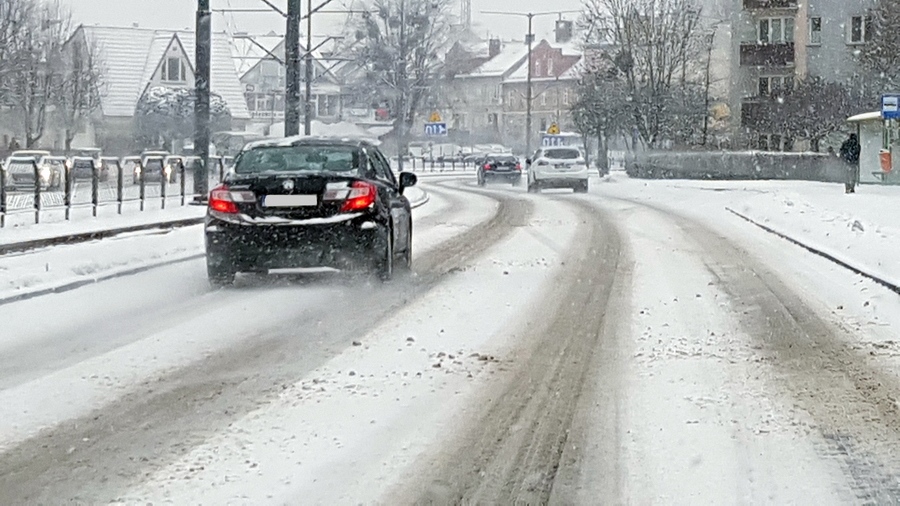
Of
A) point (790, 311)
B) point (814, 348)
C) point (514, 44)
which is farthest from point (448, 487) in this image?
point (514, 44)

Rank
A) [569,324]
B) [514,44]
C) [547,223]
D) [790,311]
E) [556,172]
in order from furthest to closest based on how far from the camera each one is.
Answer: [514,44], [556,172], [547,223], [790,311], [569,324]

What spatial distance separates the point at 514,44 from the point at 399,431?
456ft

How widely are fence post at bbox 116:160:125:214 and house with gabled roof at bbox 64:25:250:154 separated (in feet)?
184

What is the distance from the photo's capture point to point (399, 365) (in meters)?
8.24

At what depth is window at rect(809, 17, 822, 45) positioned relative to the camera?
63.8m

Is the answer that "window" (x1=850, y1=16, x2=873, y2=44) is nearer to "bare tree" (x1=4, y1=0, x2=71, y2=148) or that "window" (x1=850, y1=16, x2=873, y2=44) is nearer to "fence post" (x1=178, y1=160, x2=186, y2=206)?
"bare tree" (x1=4, y1=0, x2=71, y2=148)

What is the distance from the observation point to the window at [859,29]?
61.8 metres

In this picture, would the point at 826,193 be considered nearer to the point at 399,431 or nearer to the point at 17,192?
the point at 17,192

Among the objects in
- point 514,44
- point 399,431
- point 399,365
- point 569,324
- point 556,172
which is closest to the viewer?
point 399,431

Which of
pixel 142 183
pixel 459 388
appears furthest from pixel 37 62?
pixel 459 388

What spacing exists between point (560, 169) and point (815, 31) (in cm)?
2760

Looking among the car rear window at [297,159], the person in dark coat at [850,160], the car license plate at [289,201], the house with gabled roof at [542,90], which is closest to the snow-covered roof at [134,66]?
the house with gabled roof at [542,90]

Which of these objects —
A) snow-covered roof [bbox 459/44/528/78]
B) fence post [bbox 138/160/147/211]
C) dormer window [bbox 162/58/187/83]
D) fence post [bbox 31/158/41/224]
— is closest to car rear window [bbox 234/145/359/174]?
fence post [bbox 31/158/41/224]

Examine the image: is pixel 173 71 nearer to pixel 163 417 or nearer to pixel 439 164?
pixel 439 164
